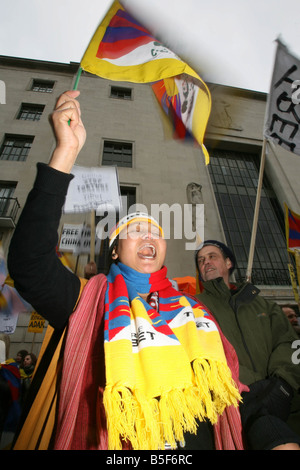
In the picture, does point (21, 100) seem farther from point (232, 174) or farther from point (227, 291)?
point (227, 291)

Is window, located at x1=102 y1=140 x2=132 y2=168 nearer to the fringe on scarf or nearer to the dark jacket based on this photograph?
the dark jacket

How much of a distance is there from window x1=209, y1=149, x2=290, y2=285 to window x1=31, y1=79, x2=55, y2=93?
1189 cm

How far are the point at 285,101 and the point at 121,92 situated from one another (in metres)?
13.7

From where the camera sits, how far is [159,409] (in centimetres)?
106

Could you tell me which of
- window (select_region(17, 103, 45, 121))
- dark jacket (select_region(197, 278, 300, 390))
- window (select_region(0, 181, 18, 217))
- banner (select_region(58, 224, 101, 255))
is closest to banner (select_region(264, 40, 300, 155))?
dark jacket (select_region(197, 278, 300, 390))

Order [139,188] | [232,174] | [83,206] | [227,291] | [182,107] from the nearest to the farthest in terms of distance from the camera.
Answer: [227,291], [182,107], [83,206], [139,188], [232,174]

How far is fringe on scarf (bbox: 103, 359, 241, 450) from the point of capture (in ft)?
3.23

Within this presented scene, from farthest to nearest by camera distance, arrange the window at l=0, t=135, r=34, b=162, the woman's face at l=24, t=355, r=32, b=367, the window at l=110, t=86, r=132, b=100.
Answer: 1. the window at l=110, t=86, r=132, b=100
2. the window at l=0, t=135, r=34, b=162
3. the woman's face at l=24, t=355, r=32, b=367

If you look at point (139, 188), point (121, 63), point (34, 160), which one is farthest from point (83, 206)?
point (34, 160)

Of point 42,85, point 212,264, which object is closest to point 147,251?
point 212,264

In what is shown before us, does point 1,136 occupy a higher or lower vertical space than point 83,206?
higher

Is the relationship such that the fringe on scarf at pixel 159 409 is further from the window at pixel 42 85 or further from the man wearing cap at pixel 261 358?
the window at pixel 42 85

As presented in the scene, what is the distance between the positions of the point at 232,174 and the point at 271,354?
12936mm
